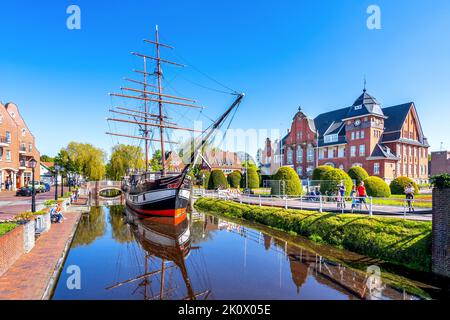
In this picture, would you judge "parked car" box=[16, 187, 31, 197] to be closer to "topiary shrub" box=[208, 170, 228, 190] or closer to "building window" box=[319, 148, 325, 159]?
"topiary shrub" box=[208, 170, 228, 190]

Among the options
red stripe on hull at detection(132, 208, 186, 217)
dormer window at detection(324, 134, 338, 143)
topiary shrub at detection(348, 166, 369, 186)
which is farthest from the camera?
dormer window at detection(324, 134, 338, 143)

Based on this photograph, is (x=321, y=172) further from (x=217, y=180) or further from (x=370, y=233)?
(x=217, y=180)

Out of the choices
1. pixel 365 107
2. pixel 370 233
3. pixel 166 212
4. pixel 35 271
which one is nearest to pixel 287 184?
pixel 166 212

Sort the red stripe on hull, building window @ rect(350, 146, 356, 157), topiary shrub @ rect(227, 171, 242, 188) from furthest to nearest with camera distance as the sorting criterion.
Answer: topiary shrub @ rect(227, 171, 242, 188), building window @ rect(350, 146, 356, 157), the red stripe on hull

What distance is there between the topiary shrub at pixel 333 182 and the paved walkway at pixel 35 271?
2320 cm

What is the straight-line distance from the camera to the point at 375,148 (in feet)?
145

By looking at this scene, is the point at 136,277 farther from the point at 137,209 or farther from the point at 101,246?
the point at 137,209

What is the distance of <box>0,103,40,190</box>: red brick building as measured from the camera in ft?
131

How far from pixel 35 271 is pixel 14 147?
4351cm

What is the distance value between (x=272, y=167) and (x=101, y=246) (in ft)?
178

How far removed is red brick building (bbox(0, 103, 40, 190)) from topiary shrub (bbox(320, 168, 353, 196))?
40982 mm

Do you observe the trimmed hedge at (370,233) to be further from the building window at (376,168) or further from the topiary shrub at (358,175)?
the building window at (376,168)
